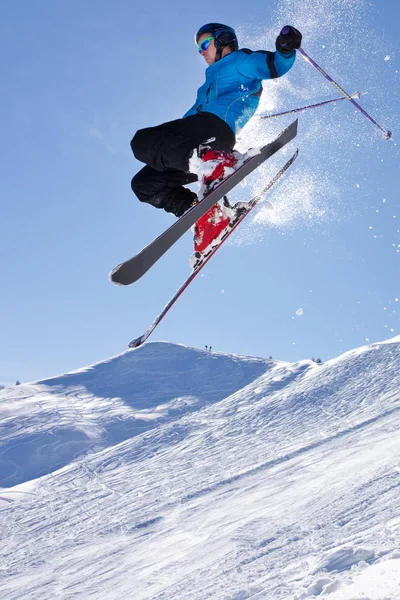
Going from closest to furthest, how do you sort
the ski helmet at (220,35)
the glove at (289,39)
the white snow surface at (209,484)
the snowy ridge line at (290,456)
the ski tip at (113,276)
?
the ski tip at (113,276) < the glove at (289,39) < the ski helmet at (220,35) < the white snow surface at (209,484) < the snowy ridge line at (290,456)

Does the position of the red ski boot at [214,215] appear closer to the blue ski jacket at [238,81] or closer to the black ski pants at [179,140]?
the black ski pants at [179,140]

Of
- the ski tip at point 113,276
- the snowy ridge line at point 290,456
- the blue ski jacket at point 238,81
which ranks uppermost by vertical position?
the blue ski jacket at point 238,81

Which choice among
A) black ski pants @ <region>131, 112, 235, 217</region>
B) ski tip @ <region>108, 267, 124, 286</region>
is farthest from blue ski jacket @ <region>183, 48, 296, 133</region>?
ski tip @ <region>108, 267, 124, 286</region>

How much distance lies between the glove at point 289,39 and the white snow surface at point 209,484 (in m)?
4.67

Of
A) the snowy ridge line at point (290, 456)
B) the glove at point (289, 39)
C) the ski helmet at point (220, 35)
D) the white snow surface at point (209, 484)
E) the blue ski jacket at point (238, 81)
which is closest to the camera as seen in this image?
the glove at point (289, 39)

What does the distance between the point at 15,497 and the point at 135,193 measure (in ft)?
129

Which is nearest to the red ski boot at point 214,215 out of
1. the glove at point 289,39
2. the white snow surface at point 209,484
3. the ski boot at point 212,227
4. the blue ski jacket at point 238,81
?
the ski boot at point 212,227

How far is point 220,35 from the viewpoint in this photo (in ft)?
15.5

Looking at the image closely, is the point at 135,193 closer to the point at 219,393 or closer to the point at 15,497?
the point at 15,497

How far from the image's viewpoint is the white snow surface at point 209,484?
1484cm

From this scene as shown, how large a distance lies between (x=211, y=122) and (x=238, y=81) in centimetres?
51

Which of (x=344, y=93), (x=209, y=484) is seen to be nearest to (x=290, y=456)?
(x=209, y=484)

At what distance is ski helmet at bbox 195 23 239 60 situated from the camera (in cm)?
473

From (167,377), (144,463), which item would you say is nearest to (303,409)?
(144,463)
